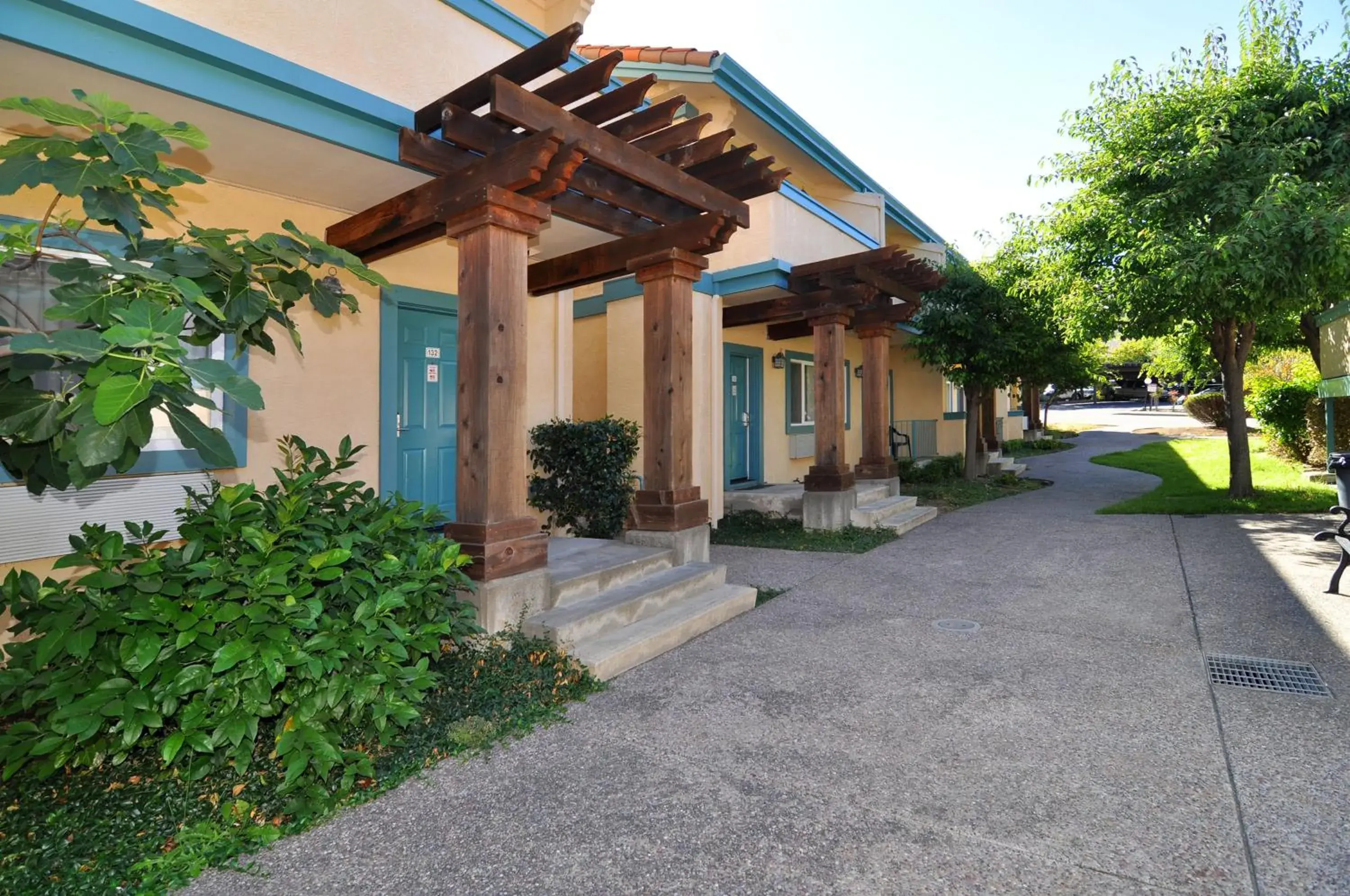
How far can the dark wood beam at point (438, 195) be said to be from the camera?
13.2ft

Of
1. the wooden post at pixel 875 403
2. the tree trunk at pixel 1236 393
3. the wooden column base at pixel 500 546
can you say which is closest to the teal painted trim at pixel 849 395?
the wooden post at pixel 875 403

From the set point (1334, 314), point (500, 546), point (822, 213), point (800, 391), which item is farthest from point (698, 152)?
point (1334, 314)

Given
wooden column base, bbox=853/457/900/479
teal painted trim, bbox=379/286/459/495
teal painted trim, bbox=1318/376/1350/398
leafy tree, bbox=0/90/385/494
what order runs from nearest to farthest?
leafy tree, bbox=0/90/385/494
teal painted trim, bbox=379/286/459/495
teal painted trim, bbox=1318/376/1350/398
wooden column base, bbox=853/457/900/479

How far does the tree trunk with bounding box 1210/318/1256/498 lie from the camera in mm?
10008

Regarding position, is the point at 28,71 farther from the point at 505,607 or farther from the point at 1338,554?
the point at 1338,554

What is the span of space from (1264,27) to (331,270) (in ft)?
38.7

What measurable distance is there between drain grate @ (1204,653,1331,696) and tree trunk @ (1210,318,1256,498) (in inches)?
291

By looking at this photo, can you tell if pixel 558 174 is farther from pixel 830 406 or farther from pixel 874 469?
pixel 874 469

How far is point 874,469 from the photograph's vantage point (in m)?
10.4

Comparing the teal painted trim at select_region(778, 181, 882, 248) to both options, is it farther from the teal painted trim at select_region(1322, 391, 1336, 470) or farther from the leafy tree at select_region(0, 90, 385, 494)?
the teal painted trim at select_region(1322, 391, 1336, 470)

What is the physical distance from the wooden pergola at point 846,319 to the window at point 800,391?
1.76 m

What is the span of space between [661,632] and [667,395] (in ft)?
7.35

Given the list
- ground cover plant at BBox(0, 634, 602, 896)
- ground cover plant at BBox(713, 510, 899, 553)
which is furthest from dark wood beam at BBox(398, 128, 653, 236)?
ground cover plant at BBox(713, 510, 899, 553)

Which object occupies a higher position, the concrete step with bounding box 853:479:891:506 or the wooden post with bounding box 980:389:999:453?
the wooden post with bounding box 980:389:999:453
